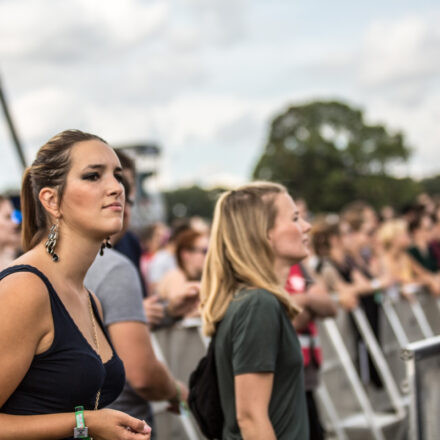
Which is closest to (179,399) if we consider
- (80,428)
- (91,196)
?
(80,428)

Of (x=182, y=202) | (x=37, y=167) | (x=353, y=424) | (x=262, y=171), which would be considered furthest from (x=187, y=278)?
(x=182, y=202)

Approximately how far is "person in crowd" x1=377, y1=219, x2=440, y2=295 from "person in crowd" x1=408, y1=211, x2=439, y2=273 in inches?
4.8

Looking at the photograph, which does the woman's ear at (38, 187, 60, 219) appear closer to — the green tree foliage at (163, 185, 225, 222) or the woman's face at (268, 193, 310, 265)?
the woman's face at (268, 193, 310, 265)

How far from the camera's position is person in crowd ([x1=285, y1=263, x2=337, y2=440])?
4559 mm

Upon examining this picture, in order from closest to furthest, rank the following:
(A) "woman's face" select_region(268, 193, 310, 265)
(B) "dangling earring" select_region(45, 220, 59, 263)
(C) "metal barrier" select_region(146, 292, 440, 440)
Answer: (B) "dangling earring" select_region(45, 220, 59, 263) → (A) "woman's face" select_region(268, 193, 310, 265) → (C) "metal barrier" select_region(146, 292, 440, 440)

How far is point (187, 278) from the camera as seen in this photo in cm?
641

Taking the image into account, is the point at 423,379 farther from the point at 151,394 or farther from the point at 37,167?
the point at 37,167

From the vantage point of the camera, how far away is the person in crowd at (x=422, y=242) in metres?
10.6

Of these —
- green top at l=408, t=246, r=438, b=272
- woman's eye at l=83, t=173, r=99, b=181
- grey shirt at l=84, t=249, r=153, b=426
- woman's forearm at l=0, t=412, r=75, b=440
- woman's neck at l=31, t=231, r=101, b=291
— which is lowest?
green top at l=408, t=246, r=438, b=272

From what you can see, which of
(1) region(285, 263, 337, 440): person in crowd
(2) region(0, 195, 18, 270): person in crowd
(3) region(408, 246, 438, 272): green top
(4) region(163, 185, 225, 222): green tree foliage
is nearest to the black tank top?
(1) region(285, 263, 337, 440): person in crowd

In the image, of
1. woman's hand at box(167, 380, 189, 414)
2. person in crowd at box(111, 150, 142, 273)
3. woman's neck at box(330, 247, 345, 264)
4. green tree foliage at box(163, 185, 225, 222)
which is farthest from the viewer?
green tree foliage at box(163, 185, 225, 222)

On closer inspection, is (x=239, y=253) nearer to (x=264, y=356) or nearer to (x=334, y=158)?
(x=264, y=356)

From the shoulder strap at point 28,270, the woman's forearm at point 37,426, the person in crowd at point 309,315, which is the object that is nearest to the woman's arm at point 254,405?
the woman's forearm at point 37,426

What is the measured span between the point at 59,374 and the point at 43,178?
2.03 ft
